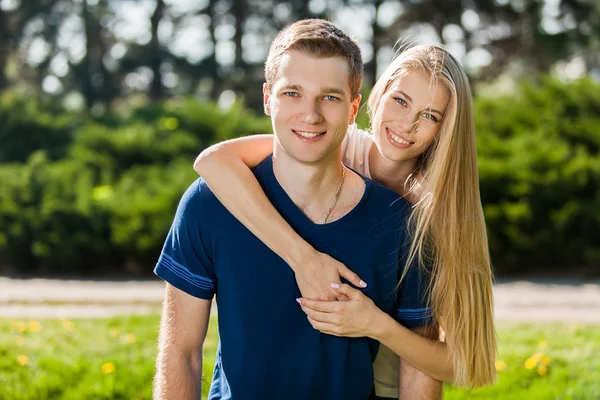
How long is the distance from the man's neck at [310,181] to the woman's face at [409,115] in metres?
0.51

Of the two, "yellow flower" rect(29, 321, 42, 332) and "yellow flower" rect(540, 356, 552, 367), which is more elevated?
"yellow flower" rect(540, 356, 552, 367)

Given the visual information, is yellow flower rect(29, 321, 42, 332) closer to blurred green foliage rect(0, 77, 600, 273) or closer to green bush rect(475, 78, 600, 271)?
blurred green foliage rect(0, 77, 600, 273)

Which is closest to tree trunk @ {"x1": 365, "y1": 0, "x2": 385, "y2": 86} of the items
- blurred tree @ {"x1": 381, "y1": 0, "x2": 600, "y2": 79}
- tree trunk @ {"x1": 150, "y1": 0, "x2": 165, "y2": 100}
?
blurred tree @ {"x1": 381, "y1": 0, "x2": 600, "y2": 79}

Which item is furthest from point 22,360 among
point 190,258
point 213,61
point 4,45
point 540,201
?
point 4,45

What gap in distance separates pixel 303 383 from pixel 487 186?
689 centimetres

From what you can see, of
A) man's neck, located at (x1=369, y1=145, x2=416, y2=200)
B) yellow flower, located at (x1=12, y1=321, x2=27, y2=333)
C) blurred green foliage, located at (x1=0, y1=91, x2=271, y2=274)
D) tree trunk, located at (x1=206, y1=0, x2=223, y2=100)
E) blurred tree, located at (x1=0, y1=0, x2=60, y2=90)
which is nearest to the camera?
man's neck, located at (x1=369, y1=145, x2=416, y2=200)

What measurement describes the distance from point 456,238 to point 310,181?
22.2 inches

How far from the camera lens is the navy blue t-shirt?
2.47m

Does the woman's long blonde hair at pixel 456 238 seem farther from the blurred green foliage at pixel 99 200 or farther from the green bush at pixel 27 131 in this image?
the green bush at pixel 27 131

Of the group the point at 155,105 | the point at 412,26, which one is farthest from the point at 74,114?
the point at 412,26

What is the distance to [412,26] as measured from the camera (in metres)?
24.3

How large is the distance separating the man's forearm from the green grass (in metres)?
1.97

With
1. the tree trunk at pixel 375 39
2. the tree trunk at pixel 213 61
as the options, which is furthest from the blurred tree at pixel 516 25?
the tree trunk at pixel 213 61

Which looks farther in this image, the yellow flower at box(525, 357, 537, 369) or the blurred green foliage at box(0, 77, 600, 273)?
the blurred green foliage at box(0, 77, 600, 273)
